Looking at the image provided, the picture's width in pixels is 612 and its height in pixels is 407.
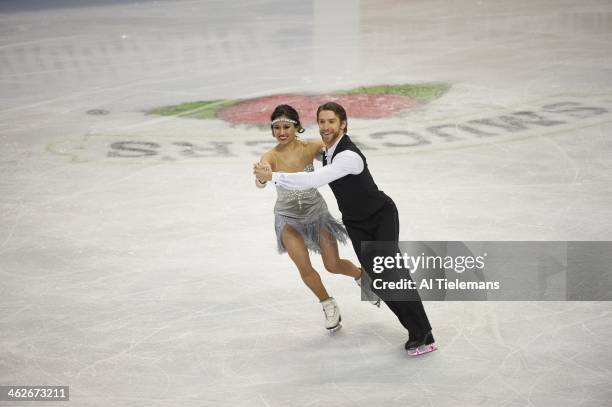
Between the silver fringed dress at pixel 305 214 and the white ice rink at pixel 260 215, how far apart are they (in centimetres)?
56

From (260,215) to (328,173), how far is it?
8.04 feet

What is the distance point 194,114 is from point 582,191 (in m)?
4.40

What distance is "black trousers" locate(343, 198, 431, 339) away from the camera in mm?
4352

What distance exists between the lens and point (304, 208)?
15.3 ft

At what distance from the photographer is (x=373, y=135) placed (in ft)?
27.9

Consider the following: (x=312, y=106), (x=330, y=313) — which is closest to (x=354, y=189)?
(x=330, y=313)

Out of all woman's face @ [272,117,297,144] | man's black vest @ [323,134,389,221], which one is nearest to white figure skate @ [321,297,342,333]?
man's black vest @ [323,134,389,221]

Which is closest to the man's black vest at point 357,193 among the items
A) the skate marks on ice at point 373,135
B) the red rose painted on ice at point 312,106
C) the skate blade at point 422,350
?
the skate blade at point 422,350

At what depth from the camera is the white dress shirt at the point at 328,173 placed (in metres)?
4.21

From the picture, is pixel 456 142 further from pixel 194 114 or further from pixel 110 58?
pixel 110 58

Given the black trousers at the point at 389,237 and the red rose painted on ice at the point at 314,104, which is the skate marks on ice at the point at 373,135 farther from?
the black trousers at the point at 389,237

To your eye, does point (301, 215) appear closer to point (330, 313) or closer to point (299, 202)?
point (299, 202)

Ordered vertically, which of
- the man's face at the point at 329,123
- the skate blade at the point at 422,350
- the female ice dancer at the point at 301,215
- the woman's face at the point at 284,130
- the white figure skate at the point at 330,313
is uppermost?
the man's face at the point at 329,123

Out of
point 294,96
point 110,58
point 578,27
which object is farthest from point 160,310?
point 578,27
